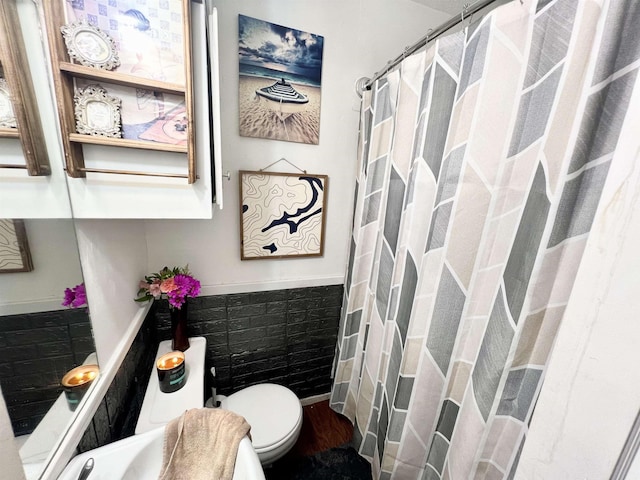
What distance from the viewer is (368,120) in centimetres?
123

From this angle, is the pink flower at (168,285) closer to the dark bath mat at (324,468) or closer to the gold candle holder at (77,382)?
the gold candle holder at (77,382)

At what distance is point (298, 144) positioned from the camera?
126cm

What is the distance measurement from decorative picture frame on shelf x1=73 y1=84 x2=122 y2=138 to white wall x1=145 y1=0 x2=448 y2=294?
0.57 meters

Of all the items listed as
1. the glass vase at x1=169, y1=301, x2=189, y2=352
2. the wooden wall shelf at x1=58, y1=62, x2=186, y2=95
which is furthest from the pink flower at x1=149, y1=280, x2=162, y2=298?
the wooden wall shelf at x1=58, y1=62, x2=186, y2=95

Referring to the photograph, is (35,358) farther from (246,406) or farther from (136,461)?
(246,406)

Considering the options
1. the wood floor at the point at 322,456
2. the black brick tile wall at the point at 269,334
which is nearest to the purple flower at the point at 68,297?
the black brick tile wall at the point at 269,334

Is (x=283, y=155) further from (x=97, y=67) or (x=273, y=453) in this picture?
(x=273, y=453)

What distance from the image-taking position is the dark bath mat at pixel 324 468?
1.25 metres

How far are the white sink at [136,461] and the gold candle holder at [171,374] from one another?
24 centimetres

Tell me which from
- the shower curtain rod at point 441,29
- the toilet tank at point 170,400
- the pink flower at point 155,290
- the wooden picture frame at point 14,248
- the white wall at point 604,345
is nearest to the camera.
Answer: the white wall at point 604,345

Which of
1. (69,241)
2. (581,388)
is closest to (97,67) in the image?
(69,241)

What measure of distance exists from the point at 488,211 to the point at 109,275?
3.96 feet

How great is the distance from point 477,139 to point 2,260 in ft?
3.56

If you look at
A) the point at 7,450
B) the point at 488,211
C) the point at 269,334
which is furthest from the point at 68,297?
the point at 488,211
